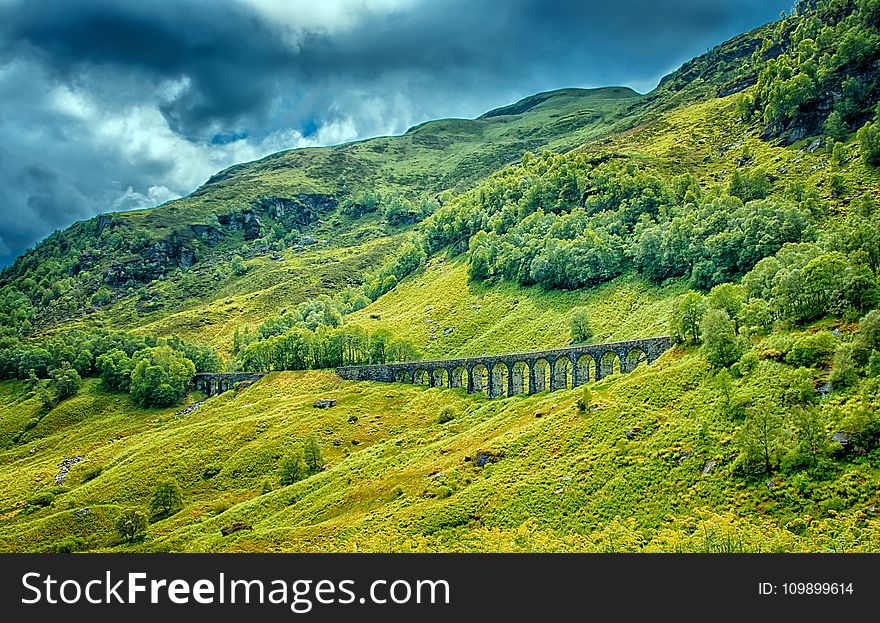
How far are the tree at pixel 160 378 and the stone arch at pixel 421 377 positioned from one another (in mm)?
76478

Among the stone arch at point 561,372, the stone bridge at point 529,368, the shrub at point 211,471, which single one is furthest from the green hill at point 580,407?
the stone arch at point 561,372

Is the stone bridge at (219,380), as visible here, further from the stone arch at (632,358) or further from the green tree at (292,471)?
the stone arch at (632,358)

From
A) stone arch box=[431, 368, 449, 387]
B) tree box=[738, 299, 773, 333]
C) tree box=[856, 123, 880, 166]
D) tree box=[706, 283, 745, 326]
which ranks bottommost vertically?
stone arch box=[431, 368, 449, 387]

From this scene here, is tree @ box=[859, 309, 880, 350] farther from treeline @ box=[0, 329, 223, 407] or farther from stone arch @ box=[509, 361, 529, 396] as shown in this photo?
treeline @ box=[0, 329, 223, 407]

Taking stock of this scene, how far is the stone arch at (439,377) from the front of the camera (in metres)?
126

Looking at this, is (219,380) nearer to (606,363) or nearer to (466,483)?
(606,363)

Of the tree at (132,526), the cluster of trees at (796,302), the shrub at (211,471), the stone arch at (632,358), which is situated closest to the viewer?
the cluster of trees at (796,302)

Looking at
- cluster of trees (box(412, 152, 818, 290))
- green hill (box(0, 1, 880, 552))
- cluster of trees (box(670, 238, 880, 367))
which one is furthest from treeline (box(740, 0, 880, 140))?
cluster of trees (box(670, 238, 880, 367))

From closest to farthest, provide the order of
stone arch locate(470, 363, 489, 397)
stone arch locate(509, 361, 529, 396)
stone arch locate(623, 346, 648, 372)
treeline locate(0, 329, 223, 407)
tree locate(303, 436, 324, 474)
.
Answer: tree locate(303, 436, 324, 474) → stone arch locate(623, 346, 648, 372) → stone arch locate(509, 361, 529, 396) → stone arch locate(470, 363, 489, 397) → treeline locate(0, 329, 223, 407)

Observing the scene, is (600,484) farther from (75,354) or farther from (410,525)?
(75,354)

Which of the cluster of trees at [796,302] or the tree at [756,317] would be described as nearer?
the cluster of trees at [796,302]

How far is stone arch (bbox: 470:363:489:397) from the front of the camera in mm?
118062

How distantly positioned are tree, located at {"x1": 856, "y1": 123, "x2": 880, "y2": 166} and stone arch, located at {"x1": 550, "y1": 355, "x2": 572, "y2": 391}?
10819cm

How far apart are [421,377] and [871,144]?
130m
